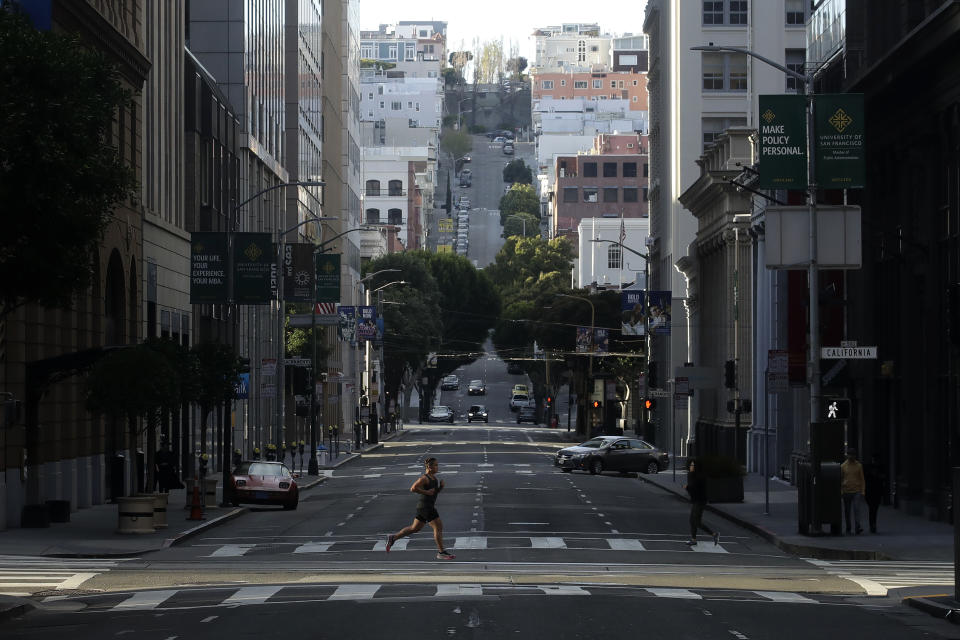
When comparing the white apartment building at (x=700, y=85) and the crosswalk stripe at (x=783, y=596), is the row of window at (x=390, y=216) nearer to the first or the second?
the white apartment building at (x=700, y=85)

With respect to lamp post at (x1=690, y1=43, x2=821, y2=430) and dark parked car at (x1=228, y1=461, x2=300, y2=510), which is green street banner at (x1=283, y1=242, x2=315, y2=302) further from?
lamp post at (x1=690, y1=43, x2=821, y2=430)

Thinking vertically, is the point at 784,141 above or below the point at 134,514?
above

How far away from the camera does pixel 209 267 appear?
4506cm

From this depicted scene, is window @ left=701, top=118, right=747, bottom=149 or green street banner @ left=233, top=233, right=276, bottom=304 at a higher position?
window @ left=701, top=118, right=747, bottom=149

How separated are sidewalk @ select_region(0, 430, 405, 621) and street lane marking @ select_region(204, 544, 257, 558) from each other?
1230 millimetres

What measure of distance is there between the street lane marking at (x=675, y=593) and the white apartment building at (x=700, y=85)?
54356 mm

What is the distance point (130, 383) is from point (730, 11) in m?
56.6

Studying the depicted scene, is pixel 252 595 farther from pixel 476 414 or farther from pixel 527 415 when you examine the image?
pixel 527 415

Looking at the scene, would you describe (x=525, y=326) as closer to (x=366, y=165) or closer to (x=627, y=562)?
(x=366, y=165)

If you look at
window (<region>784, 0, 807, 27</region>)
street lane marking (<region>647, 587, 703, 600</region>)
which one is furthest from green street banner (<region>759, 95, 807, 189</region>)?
window (<region>784, 0, 807, 27</region>)

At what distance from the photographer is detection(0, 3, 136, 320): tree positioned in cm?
1944

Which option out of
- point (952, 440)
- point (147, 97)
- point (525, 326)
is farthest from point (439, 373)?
point (952, 440)

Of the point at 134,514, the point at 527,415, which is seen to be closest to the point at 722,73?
the point at 527,415

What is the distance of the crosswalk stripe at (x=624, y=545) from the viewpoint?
3050cm
